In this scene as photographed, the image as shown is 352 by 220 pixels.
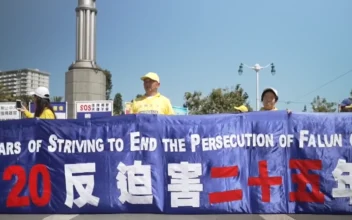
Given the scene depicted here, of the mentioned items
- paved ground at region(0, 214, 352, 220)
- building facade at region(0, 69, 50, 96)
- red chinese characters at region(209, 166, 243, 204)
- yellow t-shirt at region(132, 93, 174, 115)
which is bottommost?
paved ground at region(0, 214, 352, 220)

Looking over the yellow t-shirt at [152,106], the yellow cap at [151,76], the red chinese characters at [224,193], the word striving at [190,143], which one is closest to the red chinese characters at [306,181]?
the word striving at [190,143]

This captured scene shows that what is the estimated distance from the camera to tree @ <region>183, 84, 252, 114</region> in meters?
42.6

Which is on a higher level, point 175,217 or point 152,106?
point 152,106

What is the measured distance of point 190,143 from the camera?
5.12 meters

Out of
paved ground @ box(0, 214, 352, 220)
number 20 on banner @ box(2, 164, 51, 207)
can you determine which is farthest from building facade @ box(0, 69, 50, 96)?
paved ground @ box(0, 214, 352, 220)

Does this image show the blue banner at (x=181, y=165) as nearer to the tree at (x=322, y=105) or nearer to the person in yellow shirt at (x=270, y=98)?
the person in yellow shirt at (x=270, y=98)

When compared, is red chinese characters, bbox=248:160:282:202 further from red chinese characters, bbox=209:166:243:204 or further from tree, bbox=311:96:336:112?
tree, bbox=311:96:336:112

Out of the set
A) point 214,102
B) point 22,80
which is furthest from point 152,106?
point 22,80

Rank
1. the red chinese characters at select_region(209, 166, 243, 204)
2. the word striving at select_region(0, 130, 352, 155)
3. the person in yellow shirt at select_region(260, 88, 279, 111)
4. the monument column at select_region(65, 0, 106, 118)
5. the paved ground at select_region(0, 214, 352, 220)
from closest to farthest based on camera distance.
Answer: the paved ground at select_region(0, 214, 352, 220)
the red chinese characters at select_region(209, 166, 243, 204)
the word striving at select_region(0, 130, 352, 155)
the person in yellow shirt at select_region(260, 88, 279, 111)
the monument column at select_region(65, 0, 106, 118)

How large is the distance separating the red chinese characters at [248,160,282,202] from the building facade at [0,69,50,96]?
314 feet

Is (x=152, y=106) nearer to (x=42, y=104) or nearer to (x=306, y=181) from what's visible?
(x=42, y=104)

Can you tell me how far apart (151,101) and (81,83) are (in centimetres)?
1514

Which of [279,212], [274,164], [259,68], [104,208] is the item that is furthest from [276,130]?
[259,68]

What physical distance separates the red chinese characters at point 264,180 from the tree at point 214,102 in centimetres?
3686
